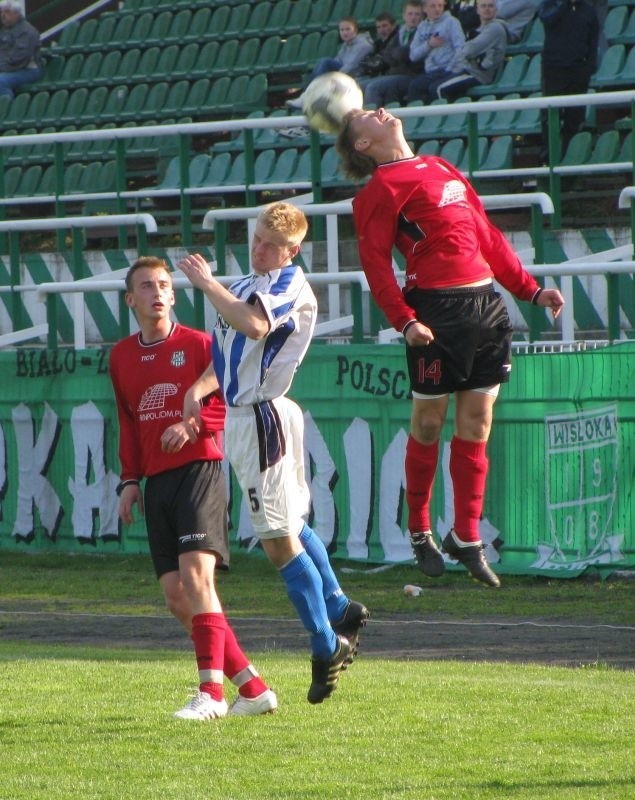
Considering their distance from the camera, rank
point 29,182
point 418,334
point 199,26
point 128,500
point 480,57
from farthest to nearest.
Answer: point 199,26 < point 29,182 < point 480,57 < point 128,500 < point 418,334

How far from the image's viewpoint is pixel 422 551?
7.69 meters

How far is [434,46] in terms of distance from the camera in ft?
59.5

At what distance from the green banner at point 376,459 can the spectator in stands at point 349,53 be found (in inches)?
220

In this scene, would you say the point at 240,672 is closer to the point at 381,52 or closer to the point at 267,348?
the point at 267,348

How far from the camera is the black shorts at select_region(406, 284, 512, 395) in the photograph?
727cm

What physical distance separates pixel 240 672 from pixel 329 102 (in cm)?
266

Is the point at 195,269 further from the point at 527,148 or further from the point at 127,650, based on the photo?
the point at 527,148

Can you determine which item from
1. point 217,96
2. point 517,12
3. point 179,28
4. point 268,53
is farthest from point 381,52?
point 179,28

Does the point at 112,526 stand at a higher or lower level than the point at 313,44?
lower

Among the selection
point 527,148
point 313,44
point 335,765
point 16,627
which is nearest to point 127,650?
point 16,627

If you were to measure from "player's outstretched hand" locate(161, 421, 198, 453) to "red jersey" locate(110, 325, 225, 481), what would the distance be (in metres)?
0.37

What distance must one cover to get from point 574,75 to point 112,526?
630 cm

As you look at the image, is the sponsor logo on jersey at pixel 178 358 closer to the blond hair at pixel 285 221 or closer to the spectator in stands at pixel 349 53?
the blond hair at pixel 285 221

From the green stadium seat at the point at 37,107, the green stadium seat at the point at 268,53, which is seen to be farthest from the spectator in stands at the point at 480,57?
the green stadium seat at the point at 37,107
